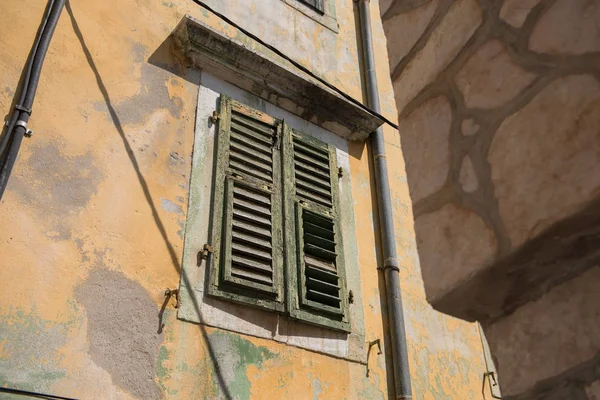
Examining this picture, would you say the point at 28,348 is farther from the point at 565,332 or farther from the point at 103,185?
the point at 565,332

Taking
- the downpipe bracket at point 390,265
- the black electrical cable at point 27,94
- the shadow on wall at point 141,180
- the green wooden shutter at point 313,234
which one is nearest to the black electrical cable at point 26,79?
the black electrical cable at point 27,94

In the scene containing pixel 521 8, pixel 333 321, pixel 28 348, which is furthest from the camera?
pixel 333 321

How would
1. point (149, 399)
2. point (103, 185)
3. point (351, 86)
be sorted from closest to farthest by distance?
1. point (149, 399)
2. point (103, 185)
3. point (351, 86)

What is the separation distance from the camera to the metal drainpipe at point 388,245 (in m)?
5.09

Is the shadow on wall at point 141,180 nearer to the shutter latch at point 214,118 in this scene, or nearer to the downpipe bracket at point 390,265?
the shutter latch at point 214,118

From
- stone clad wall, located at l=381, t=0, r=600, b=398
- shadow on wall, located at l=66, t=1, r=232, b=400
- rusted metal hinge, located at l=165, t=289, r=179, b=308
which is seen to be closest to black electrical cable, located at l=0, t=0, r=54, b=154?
shadow on wall, located at l=66, t=1, r=232, b=400

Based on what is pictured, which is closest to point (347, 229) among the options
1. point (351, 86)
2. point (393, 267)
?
point (393, 267)

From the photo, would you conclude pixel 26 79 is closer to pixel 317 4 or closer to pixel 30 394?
pixel 30 394

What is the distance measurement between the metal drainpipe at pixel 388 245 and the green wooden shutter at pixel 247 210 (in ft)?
4.04

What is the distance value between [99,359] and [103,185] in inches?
47.6

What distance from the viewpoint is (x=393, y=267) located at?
18.2 ft

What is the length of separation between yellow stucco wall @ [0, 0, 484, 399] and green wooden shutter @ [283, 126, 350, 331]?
34cm

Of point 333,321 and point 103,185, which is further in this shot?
point 333,321

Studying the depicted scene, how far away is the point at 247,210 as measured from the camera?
4.76 metres
